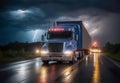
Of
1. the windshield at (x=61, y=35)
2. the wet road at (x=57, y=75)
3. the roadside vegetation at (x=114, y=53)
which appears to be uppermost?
the windshield at (x=61, y=35)

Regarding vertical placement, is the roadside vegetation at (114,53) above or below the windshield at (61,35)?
below

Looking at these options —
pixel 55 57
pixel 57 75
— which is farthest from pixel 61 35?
pixel 57 75

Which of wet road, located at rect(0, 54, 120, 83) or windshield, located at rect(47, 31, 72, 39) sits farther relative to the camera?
windshield, located at rect(47, 31, 72, 39)

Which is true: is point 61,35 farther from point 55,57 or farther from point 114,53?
point 114,53

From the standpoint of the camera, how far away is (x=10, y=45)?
6450 cm

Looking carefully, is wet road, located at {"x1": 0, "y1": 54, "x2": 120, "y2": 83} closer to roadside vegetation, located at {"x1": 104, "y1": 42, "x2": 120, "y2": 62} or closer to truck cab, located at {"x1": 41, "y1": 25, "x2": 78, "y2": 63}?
truck cab, located at {"x1": 41, "y1": 25, "x2": 78, "y2": 63}

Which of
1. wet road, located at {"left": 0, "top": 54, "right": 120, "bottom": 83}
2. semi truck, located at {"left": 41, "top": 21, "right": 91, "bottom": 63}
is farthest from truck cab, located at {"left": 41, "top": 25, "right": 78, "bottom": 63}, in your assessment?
wet road, located at {"left": 0, "top": 54, "right": 120, "bottom": 83}

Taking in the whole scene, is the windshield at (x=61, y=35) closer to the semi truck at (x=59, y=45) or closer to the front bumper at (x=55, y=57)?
the semi truck at (x=59, y=45)

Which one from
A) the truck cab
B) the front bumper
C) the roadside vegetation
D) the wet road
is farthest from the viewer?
the roadside vegetation

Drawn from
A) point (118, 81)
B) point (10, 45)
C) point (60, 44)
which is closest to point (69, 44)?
point (60, 44)

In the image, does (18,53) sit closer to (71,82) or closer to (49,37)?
(49,37)

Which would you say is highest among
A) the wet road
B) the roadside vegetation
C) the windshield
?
the windshield

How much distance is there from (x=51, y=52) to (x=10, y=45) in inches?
1572

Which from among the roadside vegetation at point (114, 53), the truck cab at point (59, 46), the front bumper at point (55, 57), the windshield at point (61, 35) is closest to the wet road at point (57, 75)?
the front bumper at point (55, 57)
